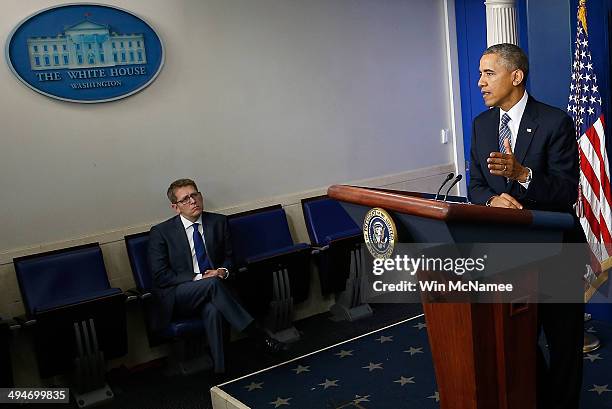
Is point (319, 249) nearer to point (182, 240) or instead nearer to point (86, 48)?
point (182, 240)

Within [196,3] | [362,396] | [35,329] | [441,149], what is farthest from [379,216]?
[441,149]

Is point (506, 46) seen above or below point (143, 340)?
above

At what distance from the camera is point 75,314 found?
13.1 ft

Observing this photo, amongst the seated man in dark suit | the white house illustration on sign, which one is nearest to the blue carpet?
the seated man in dark suit

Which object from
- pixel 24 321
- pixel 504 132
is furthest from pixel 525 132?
pixel 24 321

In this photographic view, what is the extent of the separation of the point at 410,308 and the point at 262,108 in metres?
1.94

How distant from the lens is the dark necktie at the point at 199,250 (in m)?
4.53

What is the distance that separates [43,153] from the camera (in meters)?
4.38

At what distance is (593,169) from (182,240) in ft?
8.76

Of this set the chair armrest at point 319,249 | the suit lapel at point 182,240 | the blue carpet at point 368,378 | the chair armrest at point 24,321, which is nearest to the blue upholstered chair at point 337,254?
the chair armrest at point 319,249

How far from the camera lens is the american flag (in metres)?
4.19

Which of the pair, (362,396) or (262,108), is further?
(262,108)

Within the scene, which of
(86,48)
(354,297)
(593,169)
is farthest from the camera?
(354,297)

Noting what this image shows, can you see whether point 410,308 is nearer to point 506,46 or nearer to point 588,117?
point 588,117
